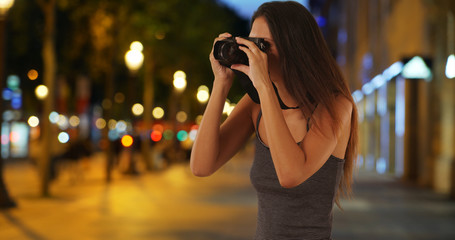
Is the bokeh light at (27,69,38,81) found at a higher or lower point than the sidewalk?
higher

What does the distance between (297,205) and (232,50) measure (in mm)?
562

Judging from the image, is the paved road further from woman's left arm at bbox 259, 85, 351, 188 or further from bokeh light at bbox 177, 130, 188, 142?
bokeh light at bbox 177, 130, 188, 142

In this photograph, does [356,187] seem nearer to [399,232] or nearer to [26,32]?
[399,232]

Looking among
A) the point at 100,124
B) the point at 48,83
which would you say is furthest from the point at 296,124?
the point at 100,124

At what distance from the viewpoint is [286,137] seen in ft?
8.73

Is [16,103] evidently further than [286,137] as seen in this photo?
Yes

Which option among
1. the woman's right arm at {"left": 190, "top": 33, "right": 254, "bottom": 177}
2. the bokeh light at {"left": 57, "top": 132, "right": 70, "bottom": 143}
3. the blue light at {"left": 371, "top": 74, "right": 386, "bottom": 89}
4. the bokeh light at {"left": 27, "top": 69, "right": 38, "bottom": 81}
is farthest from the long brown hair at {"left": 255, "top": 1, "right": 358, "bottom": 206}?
the bokeh light at {"left": 27, "top": 69, "right": 38, "bottom": 81}

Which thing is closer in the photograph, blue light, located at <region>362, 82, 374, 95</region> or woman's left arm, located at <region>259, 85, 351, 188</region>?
woman's left arm, located at <region>259, 85, 351, 188</region>

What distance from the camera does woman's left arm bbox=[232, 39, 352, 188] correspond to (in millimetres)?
2643

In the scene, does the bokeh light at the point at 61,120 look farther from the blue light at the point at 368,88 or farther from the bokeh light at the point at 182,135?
the blue light at the point at 368,88

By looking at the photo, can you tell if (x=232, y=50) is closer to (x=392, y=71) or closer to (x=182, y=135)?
(x=392, y=71)

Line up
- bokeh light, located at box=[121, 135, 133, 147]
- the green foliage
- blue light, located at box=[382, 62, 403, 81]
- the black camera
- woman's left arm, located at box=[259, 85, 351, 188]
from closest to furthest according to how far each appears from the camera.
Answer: woman's left arm, located at box=[259, 85, 351, 188] → the black camera → the green foliage → blue light, located at box=[382, 62, 403, 81] → bokeh light, located at box=[121, 135, 133, 147]

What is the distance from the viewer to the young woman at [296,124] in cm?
269

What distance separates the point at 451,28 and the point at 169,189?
8876mm
